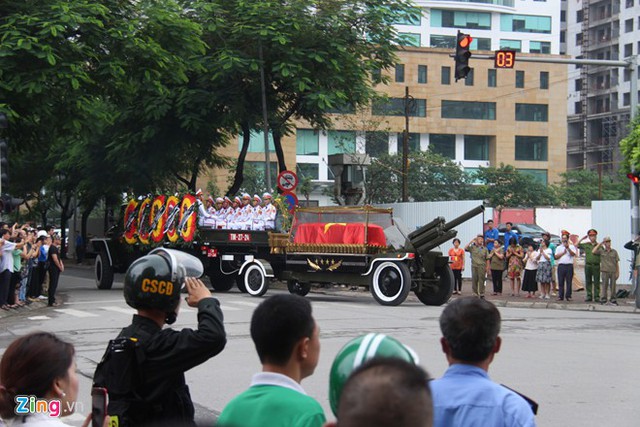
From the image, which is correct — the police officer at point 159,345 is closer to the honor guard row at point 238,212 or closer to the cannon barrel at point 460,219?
the cannon barrel at point 460,219

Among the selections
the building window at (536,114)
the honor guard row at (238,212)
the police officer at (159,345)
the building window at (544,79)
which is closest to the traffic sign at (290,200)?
the honor guard row at (238,212)

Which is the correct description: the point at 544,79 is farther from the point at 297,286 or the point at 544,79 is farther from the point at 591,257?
the point at 297,286

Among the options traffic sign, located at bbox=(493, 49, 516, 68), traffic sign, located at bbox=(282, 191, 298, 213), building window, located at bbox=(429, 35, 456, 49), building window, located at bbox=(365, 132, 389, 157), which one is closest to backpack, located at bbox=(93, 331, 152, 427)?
traffic sign, located at bbox=(493, 49, 516, 68)

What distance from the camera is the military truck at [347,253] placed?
2181 cm

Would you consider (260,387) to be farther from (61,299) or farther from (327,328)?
(61,299)

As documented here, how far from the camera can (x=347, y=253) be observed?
22594 millimetres

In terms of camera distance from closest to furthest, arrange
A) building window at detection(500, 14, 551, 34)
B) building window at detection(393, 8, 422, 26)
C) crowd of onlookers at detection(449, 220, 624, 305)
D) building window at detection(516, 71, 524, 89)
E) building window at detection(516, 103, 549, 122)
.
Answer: crowd of onlookers at detection(449, 220, 624, 305), building window at detection(393, 8, 422, 26), building window at detection(516, 71, 524, 89), building window at detection(516, 103, 549, 122), building window at detection(500, 14, 551, 34)

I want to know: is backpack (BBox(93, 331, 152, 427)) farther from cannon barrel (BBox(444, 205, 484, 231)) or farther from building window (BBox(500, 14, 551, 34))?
building window (BBox(500, 14, 551, 34))

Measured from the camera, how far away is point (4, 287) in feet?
65.3

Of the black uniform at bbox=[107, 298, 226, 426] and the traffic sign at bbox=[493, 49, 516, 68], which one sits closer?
the black uniform at bbox=[107, 298, 226, 426]

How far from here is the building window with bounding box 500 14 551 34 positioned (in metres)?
93.4

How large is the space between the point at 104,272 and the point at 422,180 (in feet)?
109

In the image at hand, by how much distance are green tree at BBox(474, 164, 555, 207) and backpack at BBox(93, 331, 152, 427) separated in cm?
5955

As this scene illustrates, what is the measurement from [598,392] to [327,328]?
6843 mm
